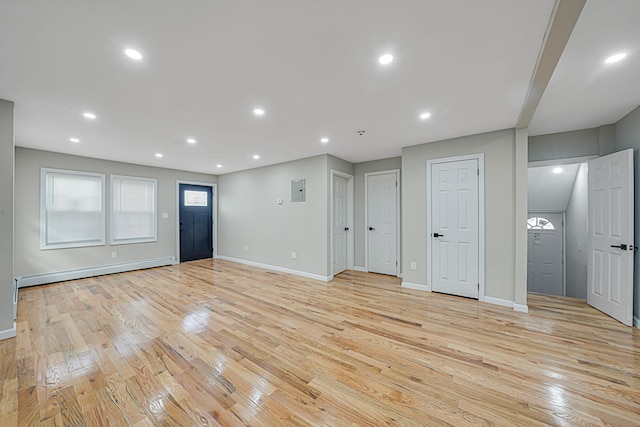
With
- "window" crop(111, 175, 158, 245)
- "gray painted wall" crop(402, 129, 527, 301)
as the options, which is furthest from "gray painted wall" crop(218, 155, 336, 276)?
"gray painted wall" crop(402, 129, 527, 301)

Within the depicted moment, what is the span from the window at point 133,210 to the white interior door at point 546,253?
31.8ft

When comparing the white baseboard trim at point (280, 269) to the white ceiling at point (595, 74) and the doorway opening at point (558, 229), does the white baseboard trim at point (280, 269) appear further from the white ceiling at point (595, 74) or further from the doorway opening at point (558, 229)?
the doorway opening at point (558, 229)

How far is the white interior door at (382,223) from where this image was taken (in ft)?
16.2

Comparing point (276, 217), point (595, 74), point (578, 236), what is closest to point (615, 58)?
point (595, 74)

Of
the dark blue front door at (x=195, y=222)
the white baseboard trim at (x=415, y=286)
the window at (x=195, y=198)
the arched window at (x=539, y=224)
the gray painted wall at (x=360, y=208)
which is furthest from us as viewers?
the window at (x=195, y=198)

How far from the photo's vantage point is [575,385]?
1.74m

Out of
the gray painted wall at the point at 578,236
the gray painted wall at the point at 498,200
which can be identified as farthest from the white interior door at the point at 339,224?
the gray painted wall at the point at 578,236

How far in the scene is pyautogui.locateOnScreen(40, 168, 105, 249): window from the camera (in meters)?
4.32

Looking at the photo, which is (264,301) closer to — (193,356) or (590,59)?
(193,356)

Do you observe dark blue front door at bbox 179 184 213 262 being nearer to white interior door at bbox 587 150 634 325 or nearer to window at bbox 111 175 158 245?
window at bbox 111 175 158 245

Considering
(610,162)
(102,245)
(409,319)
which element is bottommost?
(409,319)

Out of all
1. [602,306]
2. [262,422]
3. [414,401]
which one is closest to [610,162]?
[602,306]

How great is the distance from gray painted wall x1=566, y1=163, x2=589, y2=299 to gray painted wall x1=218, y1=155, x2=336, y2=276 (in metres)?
5.27

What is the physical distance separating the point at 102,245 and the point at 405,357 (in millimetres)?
6124
